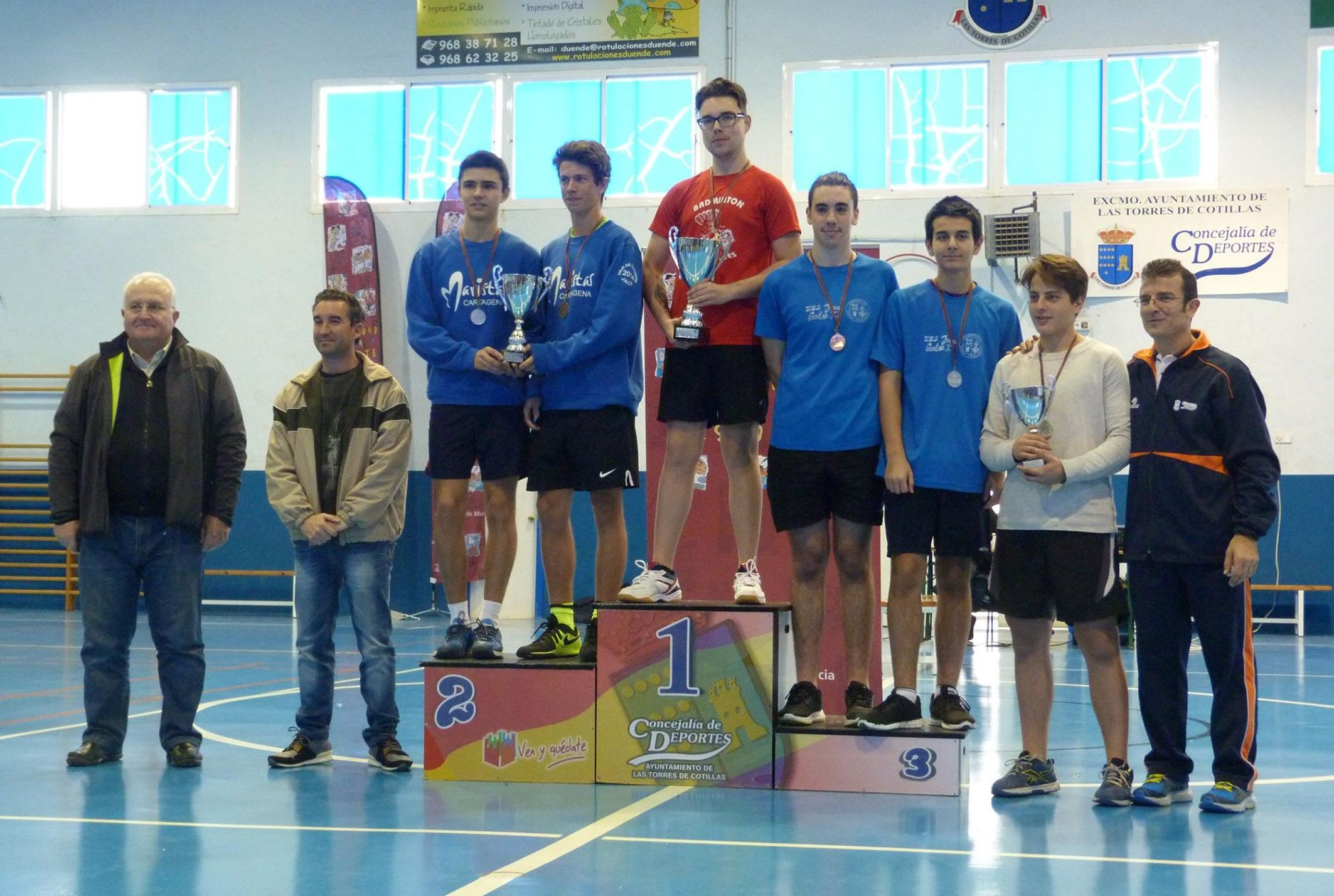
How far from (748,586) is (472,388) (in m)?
1.28

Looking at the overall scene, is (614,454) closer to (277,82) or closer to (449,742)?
(449,742)

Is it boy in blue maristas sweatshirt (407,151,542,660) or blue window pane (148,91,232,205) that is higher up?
blue window pane (148,91,232,205)

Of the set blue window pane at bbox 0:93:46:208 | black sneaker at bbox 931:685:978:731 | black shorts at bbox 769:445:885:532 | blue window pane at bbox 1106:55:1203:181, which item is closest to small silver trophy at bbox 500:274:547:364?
black shorts at bbox 769:445:885:532

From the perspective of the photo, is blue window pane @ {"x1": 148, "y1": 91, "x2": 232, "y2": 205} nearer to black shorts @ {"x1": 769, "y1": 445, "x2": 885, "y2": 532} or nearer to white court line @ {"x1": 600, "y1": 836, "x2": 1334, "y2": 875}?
black shorts @ {"x1": 769, "y1": 445, "x2": 885, "y2": 532}

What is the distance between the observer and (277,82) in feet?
46.5

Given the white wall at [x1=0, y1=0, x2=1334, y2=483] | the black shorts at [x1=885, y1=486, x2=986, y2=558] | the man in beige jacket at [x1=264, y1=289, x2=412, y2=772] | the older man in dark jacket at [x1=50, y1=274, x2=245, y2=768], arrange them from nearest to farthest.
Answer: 1. the black shorts at [x1=885, y1=486, x2=986, y2=558]
2. the man in beige jacket at [x1=264, y1=289, x2=412, y2=772]
3. the older man in dark jacket at [x1=50, y1=274, x2=245, y2=768]
4. the white wall at [x1=0, y1=0, x2=1334, y2=483]

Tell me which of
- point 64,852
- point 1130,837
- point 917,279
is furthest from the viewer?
point 917,279

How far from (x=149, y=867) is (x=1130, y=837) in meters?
2.89

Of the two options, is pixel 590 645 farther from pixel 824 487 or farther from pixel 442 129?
pixel 442 129

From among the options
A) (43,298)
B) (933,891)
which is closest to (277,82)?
(43,298)

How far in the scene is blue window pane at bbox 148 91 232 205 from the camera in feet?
Answer: 47.0

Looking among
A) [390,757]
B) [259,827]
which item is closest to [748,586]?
[390,757]

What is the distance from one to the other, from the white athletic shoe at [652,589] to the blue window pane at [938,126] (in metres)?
8.91

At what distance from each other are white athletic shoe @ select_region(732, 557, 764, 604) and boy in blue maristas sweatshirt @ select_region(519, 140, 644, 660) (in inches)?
17.3
